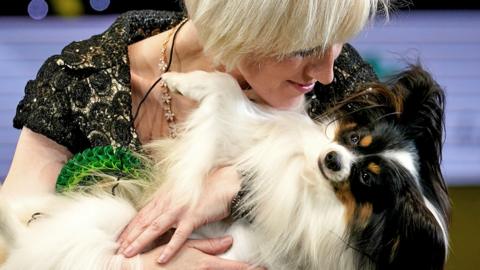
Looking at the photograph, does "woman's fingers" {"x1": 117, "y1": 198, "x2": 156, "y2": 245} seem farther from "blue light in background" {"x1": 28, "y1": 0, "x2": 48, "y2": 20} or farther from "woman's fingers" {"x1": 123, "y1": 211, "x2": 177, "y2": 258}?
"blue light in background" {"x1": 28, "y1": 0, "x2": 48, "y2": 20}

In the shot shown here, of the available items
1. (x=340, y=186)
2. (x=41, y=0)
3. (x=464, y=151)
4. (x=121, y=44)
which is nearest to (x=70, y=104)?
(x=121, y=44)

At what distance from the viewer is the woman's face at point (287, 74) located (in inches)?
53.2

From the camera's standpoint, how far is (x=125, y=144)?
149cm

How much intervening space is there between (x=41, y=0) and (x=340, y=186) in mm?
1531

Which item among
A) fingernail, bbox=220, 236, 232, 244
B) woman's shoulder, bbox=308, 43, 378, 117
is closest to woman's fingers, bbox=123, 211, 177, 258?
fingernail, bbox=220, 236, 232, 244

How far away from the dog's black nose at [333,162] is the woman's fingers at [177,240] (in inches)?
12.1

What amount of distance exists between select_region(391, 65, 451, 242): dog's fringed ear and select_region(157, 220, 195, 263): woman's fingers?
491 millimetres

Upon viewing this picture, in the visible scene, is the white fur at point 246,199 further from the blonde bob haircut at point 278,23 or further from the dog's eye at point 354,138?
the blonde bob haircut at point 278,23

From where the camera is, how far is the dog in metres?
1.24

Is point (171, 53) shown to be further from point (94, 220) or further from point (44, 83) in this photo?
point (94, 220)

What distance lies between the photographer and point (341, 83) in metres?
1.60

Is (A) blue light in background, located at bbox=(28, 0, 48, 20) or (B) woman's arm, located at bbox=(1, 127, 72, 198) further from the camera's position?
(A) blue light in background, located at bbox=(28, 0, 48, 20)

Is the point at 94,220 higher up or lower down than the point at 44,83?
lower down

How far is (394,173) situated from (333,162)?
0.12 m
